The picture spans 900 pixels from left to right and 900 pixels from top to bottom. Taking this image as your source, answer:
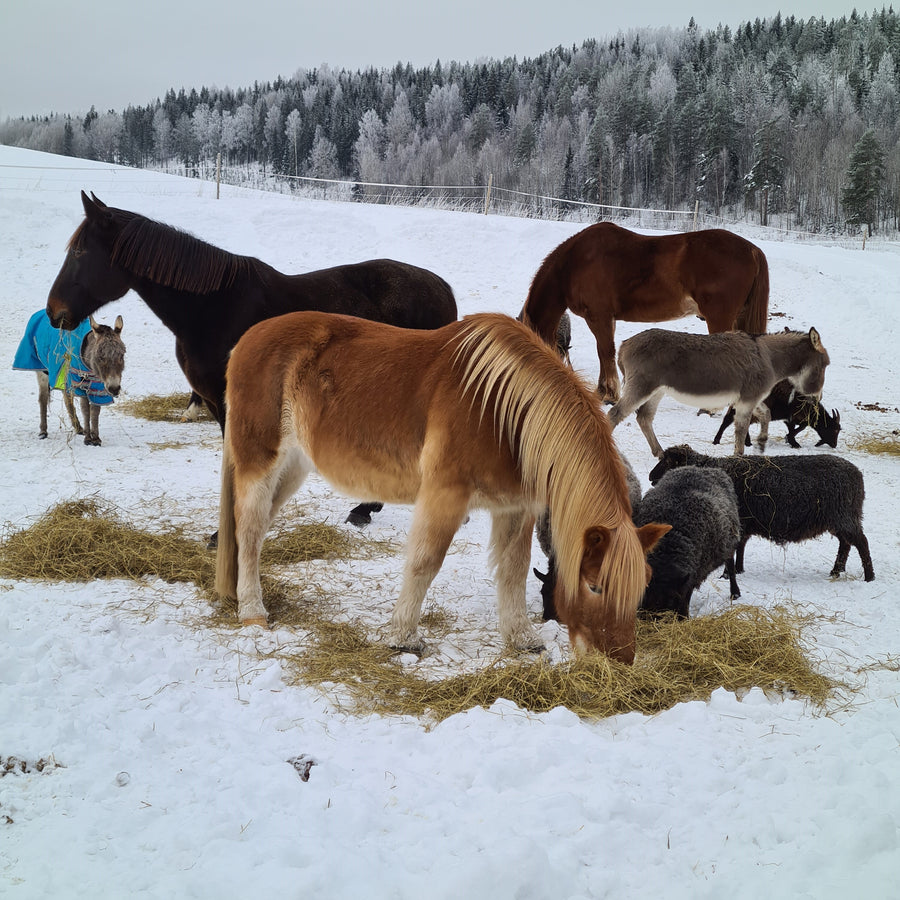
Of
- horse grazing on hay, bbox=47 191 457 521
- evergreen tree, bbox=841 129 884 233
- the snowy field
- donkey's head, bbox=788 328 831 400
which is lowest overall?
the snowy field

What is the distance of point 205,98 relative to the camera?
91.9 m

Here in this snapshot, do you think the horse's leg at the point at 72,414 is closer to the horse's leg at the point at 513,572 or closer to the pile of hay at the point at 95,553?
the pile of hay at the point at 95,553

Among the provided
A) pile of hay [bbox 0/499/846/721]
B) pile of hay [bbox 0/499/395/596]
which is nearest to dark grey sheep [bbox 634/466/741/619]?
pile of hay [bbox 0/499/846/721]

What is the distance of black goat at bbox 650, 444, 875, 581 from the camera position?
4.80 metres

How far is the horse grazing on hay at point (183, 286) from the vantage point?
538 centimetres

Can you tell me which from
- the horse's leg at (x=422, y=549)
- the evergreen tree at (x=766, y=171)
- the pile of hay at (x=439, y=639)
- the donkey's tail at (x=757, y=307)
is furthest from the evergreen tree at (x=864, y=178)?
the horse's leg at (x=422, y=549)

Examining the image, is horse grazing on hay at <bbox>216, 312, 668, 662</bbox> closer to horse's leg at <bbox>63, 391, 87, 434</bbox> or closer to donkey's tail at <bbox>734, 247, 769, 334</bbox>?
horse's leg at <bbox>63, 391, 87, 434</bbox>

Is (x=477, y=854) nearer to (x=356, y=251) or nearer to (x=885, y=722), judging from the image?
(x=885, y=722)

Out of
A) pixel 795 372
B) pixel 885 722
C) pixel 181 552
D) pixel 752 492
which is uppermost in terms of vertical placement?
pixel 795 372

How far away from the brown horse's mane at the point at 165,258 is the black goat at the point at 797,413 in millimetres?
6098

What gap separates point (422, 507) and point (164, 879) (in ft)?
6.10

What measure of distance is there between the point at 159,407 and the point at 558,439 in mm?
8060

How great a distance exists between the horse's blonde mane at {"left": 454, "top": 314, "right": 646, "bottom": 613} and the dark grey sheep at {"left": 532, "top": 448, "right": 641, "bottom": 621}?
0.31 metres

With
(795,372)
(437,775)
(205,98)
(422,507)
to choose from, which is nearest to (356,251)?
(795,372)
